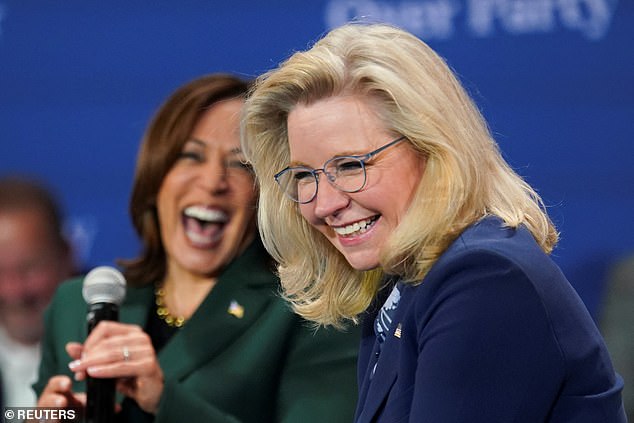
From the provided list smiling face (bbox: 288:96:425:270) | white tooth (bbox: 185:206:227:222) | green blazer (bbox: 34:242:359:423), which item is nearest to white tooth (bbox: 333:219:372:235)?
smiling face (bbox: 288:96:425:270)

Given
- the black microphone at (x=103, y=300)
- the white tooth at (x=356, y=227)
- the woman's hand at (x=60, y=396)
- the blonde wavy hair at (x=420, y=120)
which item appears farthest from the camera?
the woman's hand at (x=60, y=396)

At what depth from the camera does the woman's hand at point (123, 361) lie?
2.10m

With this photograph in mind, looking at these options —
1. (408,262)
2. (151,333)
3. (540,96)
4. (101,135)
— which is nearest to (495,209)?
(408,262)

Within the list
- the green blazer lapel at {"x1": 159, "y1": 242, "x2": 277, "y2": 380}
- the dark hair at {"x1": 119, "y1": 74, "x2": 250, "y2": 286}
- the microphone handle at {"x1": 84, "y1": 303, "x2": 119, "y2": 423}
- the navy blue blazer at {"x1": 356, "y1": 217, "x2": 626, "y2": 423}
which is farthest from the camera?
the dark hair at {"x1": 119, "y1": 74, "x2": 250, "y2": 286}

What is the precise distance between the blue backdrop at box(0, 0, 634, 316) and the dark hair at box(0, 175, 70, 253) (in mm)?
37

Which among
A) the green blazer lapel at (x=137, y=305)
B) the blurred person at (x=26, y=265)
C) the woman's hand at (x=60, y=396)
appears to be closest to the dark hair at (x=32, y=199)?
the blurred person at (x=26, y=265)

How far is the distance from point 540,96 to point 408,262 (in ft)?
5.85

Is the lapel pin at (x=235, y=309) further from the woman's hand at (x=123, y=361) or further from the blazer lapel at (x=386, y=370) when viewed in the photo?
the blazer lapel at (x=386, y=370)

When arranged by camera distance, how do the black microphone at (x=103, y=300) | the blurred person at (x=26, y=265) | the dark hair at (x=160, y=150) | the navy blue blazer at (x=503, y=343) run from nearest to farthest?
the navy blue blazer at (x=503, y=343) → the black microphone at (x=103, y=300) → the dark hair at (x=160, y=150) → the blurred person at (x=26, y=265)

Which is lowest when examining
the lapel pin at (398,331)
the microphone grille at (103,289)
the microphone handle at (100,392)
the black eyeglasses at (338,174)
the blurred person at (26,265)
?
the blurred person at (26,265)

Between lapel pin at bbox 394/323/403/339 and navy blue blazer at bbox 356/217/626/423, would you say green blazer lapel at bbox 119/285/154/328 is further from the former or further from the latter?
navy blue blazer at bbox 356/217/626/423

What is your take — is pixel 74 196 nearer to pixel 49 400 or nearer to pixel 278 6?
pixel 278 6

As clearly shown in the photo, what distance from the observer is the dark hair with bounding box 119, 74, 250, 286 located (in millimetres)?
2576

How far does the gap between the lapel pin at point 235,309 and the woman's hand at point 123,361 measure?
→ 0.22 m
